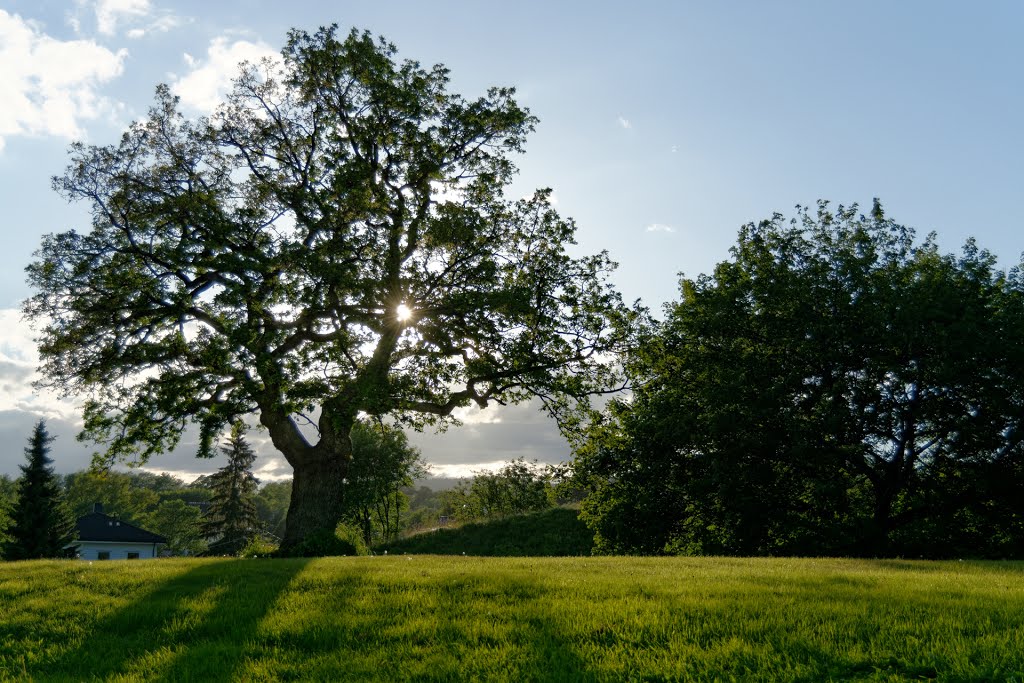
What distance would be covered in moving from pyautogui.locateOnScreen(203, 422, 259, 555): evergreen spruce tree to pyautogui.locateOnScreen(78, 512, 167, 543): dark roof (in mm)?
12455

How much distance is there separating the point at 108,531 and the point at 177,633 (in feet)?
289

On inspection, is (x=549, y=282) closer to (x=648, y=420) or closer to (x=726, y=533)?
(x=648, y=420)

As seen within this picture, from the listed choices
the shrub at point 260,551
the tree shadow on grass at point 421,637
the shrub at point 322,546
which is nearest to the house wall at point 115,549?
the shrub at point 260,551

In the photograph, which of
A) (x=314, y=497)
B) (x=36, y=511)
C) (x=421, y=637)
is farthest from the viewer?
(x=36, y=511)

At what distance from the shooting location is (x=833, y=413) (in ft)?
77.3

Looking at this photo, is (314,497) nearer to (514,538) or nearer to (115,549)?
(514,538)

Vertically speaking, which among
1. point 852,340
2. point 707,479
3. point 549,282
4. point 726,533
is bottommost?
point 726,533

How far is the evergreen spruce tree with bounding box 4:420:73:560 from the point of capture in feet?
176

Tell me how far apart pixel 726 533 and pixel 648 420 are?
17.9 ft

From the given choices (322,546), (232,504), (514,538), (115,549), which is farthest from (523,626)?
(115,549)

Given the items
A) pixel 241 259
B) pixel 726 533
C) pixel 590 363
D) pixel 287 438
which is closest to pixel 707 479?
pixel 726 533

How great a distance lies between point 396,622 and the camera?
856 cm

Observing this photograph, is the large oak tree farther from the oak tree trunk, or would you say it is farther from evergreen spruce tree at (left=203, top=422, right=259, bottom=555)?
evergreen spruce tree at (left=203, top=422, right=259, bottom=555)

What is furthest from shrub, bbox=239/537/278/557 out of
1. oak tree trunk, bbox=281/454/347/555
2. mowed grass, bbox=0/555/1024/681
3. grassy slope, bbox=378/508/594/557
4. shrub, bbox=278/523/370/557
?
grassy slope, bbox=378/508/594/557
